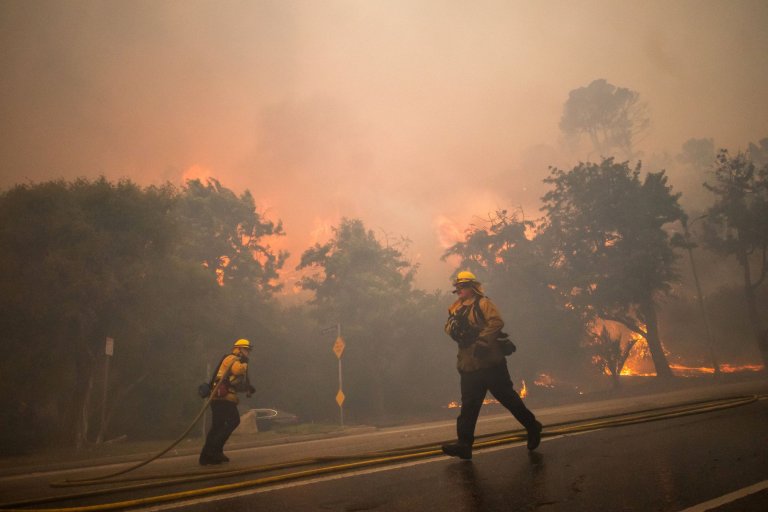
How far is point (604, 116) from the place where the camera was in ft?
358

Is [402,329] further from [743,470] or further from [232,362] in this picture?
[743,470]

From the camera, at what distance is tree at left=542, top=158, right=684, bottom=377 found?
1353 inches

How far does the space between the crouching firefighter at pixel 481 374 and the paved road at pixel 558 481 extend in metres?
0.22

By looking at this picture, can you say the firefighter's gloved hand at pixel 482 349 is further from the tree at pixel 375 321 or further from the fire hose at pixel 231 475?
the tree at pixel 375 321

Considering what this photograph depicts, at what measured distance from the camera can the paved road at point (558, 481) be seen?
306 centimetres

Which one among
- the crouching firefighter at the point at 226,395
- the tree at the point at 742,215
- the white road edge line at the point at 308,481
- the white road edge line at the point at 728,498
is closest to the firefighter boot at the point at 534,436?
the white road edge line at the point at 308,481

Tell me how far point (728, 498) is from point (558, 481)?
1108 mm

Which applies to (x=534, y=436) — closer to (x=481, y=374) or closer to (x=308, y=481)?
(x=481, y=374)

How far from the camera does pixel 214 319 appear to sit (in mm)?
24547

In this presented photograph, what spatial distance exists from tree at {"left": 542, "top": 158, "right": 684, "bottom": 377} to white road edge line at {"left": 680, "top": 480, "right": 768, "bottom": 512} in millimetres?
34631

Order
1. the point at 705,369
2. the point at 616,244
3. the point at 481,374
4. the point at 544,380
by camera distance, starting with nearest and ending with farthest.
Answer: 1. the point at 481,374
2. the point at 616,244
3. the point at 544,380
4. the point at 705,369

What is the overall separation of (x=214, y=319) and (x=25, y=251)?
9.71 metres

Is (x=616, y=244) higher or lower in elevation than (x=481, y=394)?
higher

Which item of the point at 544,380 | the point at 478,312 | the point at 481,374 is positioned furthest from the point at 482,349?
the point at 544,380
